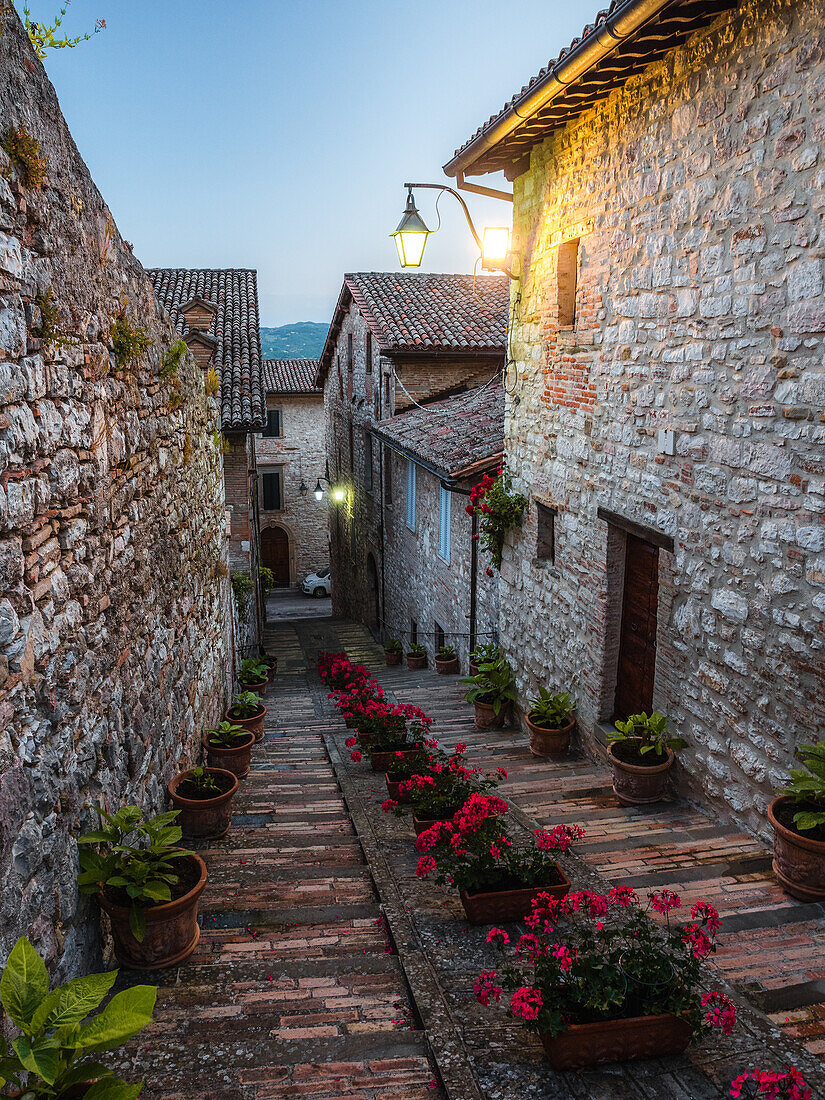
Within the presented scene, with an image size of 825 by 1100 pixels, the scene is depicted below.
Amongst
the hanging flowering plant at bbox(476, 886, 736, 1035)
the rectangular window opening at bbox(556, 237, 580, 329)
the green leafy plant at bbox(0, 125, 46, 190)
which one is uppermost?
the rectangular window opening at bbox(556, 237, 580, 329)

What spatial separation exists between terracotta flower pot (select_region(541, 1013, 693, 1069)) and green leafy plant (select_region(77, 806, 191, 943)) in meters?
1.78

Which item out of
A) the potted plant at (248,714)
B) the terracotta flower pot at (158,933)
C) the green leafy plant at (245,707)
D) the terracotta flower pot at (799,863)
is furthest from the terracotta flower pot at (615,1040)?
the green leafy plant at (245,707)

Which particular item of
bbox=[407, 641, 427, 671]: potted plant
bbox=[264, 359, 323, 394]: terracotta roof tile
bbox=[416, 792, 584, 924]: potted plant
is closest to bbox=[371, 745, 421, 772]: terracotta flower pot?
bbox=[416, 792, 584, 924]: potted plant

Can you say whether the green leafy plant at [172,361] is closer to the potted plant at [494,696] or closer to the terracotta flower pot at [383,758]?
the terracotta flower pot at [383,758]

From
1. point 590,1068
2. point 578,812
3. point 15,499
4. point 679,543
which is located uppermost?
point 15,499

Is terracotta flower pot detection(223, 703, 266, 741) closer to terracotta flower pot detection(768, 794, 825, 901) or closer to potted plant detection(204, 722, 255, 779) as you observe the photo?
potted plant detection(204, 722, 255, 779)

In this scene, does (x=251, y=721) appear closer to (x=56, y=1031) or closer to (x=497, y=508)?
(x=497, y=508)

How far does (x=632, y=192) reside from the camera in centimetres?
621

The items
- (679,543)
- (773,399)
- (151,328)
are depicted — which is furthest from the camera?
(679,543)

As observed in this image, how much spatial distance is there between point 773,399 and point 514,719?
554 cm

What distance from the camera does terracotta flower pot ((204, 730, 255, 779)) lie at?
6695mm

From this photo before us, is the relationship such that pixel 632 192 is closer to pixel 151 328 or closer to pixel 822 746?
pixel 151 328

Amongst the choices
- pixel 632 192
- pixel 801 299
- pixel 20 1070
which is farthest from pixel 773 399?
pixel 20 1070

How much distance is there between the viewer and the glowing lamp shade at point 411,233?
27.0 feet
